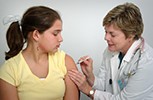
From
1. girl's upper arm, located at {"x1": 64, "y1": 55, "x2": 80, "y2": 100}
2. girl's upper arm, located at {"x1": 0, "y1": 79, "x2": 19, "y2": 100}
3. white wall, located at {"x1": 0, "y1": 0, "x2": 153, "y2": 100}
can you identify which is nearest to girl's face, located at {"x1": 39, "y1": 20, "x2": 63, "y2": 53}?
girl's upper arm, located at {"x1": 64, "y1": 55, "x2": 80, "y2": 100}

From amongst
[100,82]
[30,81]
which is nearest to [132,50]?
[100,82]

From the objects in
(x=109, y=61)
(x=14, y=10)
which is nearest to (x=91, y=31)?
(x=109, y=61)

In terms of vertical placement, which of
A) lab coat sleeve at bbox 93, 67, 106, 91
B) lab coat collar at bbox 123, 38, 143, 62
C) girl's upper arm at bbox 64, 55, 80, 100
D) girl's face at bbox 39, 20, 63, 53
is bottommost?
lab coat sleeve at bbox 93, 67, 106, 91

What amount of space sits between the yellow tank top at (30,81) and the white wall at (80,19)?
0.90 metres

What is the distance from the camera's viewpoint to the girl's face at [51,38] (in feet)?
4.09

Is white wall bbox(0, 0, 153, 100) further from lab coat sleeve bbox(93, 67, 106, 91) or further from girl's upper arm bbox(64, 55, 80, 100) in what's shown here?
girl's upper arm bbox(64, 55, 80, 100)

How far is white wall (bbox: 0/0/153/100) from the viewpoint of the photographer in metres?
2.13

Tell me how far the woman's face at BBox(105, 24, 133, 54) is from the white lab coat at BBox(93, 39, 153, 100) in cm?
4

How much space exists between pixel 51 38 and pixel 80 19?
3.16ft

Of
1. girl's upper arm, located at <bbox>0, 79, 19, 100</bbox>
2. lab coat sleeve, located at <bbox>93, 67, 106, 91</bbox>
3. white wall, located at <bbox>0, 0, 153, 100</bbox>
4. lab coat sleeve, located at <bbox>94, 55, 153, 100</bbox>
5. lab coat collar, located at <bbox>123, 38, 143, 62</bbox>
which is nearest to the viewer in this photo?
girl's upper arm, located at <bbox>0, 79, 19, 100</bbox>

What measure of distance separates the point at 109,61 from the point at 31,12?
70 centimetres

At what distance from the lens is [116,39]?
56.6 inches

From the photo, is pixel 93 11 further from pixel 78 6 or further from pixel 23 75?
pixel 23 75

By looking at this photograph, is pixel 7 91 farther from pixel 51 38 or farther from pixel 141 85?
pixel 141 85
